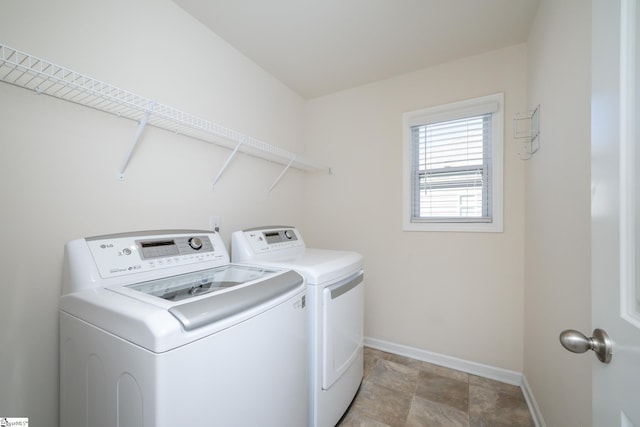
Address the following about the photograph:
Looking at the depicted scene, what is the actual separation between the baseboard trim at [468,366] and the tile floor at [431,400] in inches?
1.5

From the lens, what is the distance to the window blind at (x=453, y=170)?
201cm

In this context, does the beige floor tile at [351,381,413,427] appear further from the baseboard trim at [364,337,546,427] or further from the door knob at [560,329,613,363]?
the door knob at [560,329,613,363]

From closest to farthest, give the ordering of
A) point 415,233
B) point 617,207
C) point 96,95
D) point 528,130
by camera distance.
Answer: point 617,207 < point 96,95 < point 528,130 < point 415,233

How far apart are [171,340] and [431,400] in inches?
71.5

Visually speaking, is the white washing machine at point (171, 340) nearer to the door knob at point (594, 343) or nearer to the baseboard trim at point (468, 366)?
the door knob at point (594, 343)

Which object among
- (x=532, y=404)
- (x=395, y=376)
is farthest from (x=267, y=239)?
(x=532, y=404)

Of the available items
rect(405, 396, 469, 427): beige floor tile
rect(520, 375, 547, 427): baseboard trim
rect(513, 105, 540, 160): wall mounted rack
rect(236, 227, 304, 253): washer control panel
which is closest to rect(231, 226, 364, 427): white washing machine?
rect(236, 227, 304, 253): washer control panel

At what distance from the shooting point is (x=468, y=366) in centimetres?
201

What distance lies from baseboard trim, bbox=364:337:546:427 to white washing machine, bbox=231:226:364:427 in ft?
2.11

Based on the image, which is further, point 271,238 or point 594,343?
point 271,238

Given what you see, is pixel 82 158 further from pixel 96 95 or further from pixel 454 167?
pixel 454 167

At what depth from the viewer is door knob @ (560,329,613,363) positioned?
1.70 feet

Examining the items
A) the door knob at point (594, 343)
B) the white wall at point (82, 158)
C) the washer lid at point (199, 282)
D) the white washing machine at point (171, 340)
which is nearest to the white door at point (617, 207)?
the door knob at point (594, 343)

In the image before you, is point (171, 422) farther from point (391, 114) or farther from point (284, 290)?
point (391, 114)
